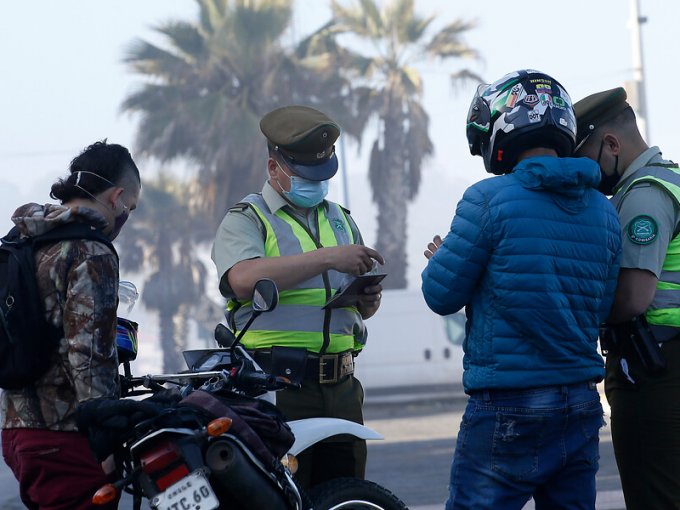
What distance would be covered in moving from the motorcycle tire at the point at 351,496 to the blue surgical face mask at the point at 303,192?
1.11m

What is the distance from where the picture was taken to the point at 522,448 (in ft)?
12.3

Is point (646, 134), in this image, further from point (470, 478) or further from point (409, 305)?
point (470, 478)

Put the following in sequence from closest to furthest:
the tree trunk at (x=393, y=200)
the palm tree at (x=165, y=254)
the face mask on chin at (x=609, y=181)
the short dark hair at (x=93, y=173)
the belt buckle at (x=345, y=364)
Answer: the short dark hair at (x=93, y=173), the face mask on chin at (x=609, y=181), the belt buckle at (x=345, y=364), the tree trunk at (x=393, y=200), the palm tree at (x=165, y=254)

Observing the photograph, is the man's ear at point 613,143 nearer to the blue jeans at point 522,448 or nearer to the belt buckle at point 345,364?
the blue jeans at point 522,448

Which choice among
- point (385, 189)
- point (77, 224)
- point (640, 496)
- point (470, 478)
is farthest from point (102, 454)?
point (385, 189)

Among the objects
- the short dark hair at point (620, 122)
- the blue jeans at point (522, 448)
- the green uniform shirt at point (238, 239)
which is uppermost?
the short dark hair at point (620, 122)

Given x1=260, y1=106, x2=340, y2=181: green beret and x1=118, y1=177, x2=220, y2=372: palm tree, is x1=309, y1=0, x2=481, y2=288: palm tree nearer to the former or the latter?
x1=118, y1=177, x2=220, y2=372: palm tree

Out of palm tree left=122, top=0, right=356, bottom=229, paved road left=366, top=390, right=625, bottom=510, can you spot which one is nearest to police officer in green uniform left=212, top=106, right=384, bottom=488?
paved road left=366, top=390, right=625, bottom=510

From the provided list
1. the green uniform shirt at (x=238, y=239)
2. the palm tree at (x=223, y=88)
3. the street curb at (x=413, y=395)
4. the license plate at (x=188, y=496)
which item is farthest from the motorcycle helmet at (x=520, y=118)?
the palm tree at (x=223, y=88)

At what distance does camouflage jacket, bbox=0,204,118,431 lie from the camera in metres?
3.80

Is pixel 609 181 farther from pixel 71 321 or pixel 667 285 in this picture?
pixel 71 321

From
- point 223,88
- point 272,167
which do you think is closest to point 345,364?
point 272,167

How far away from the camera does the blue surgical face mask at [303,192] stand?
4641 millimetres

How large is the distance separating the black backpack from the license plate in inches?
30.8
